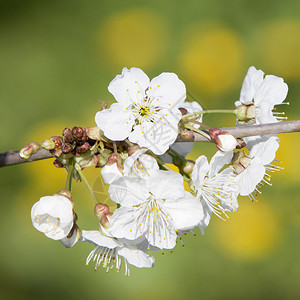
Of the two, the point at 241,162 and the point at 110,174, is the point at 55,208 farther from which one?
the point at 241,162

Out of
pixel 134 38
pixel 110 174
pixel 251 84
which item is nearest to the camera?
pixel 110 174

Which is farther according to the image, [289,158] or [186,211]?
[289,158]

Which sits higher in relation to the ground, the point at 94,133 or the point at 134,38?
the point at 94,133

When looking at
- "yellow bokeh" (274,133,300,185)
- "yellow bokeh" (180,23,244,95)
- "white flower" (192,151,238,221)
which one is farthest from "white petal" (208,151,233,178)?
"yellow bokeh" (180,23,244,95)

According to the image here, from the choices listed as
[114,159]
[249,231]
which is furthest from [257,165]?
[249,231]

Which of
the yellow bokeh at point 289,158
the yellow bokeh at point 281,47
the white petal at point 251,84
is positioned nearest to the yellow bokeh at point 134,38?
the yellow bokeh at point 281,47

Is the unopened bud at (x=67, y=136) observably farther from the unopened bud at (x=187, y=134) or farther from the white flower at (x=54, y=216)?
the unopened bud at (x=187, y=134)

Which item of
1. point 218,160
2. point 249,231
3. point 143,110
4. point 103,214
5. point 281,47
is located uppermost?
point 143,110

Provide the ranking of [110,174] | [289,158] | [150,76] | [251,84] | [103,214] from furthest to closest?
[150,76] → [289,158] → [251,84] → [103,214] → [110,174]

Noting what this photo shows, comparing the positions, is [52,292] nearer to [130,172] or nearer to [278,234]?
[278,234]
